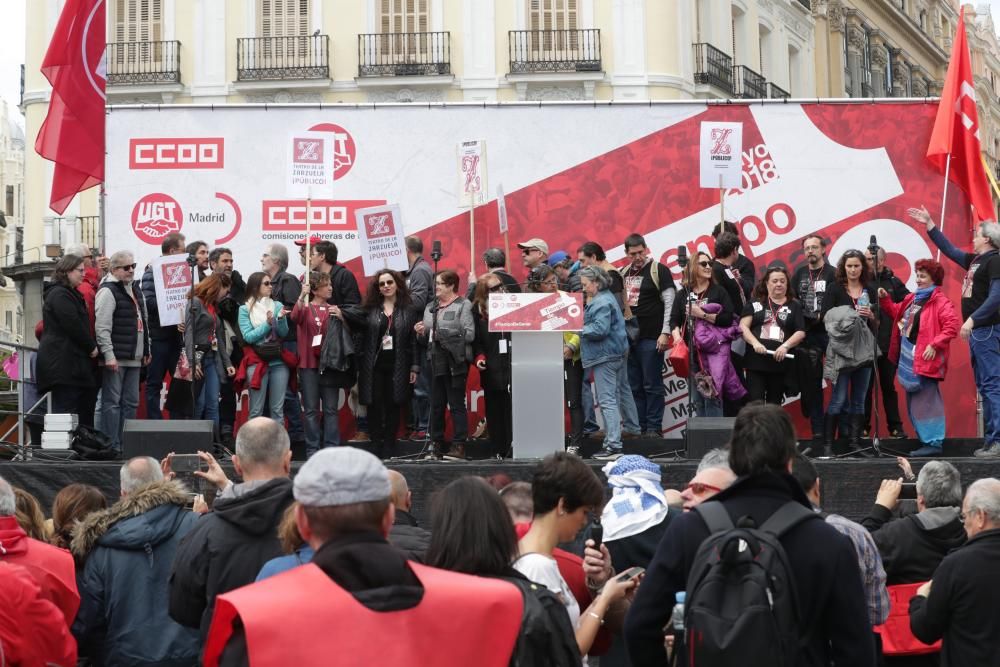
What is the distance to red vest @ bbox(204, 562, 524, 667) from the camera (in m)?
3.17

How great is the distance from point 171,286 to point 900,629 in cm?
720

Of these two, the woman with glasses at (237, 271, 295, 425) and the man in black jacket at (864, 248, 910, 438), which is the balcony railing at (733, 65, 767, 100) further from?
the woman with glasses at (237, 271, 295, 425)

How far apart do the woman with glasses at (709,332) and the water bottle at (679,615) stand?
7.62 meters

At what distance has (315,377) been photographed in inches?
484

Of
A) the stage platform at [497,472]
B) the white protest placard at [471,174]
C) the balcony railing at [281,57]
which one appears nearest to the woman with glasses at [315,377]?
the stage platform at [497,472]

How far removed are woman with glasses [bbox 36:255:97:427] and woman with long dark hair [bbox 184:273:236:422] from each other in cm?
83

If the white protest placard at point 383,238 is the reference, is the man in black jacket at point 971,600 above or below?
below

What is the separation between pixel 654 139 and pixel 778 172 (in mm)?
1193

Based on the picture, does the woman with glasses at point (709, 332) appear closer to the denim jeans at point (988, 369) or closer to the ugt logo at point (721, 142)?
the ugt logo at point (721, 142)

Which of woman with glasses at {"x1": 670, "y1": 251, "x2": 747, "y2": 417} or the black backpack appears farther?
woman with glasses at {"x1": 670, "y1": 251, "x2": 747, "y2": 417}

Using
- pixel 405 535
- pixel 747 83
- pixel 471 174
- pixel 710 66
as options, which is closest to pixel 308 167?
pixel 471 174

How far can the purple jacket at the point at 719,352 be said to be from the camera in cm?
1202

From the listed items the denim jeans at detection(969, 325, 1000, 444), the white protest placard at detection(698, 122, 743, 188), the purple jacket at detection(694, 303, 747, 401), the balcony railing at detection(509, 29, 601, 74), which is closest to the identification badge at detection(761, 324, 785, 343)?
the purple jacket at detection(694, 303, 747, 401)

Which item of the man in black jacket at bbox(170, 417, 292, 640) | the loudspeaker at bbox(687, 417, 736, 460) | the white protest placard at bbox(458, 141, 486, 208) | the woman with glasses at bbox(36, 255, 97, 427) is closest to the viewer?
the man in black jacket at bbox(170, 417, 292, 640)
